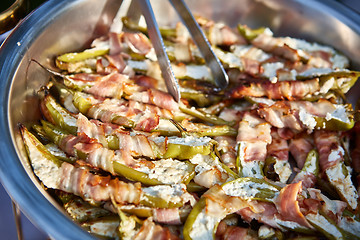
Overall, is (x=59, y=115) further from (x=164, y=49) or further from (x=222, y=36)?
(x=222, y=36)

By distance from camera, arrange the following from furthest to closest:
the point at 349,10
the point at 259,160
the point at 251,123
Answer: the point at 349,10, the point at 251,123, the point at 259,160

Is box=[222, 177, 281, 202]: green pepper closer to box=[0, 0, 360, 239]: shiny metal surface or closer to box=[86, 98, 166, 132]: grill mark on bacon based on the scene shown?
box=[86, 98, 166, 132]: grill mark on bacon

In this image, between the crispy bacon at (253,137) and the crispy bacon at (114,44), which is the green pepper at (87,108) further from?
the crispy bacon at (253,137)

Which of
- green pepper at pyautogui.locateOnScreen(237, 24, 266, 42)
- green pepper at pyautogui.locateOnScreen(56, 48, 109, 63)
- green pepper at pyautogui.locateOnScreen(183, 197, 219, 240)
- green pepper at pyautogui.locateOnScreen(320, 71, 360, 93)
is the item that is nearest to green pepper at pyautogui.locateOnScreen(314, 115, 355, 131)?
green pepper at pyautogui.locateOnScreen(320, 71, 360, 93)

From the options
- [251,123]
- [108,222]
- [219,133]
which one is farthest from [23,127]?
[251,123]

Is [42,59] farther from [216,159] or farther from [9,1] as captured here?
[216,159]

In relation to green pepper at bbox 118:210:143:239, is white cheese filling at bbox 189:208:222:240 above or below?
A: below
